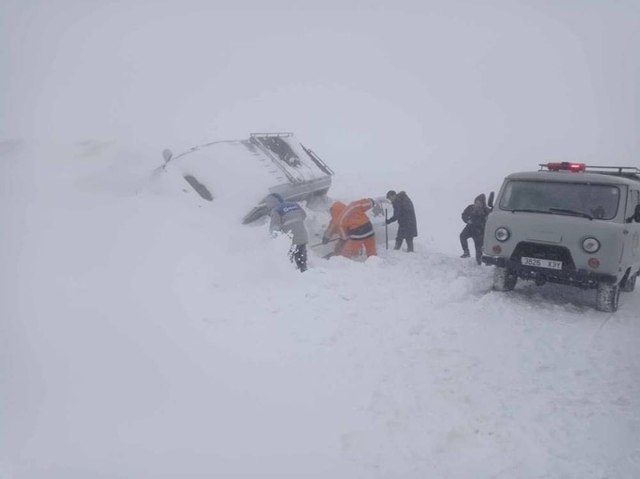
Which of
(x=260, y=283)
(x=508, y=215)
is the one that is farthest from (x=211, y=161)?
(x=508, y=215)

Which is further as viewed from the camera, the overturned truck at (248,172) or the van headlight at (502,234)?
the overturned truck at (248,172)

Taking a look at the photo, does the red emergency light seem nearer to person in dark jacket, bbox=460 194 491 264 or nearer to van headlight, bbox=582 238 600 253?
van headlight, bbox=582 238 600 253

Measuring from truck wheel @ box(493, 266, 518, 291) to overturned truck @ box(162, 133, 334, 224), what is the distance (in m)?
3.88

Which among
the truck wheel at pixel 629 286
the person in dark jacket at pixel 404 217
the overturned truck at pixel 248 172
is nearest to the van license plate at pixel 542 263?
the truck wheel at pixel 629 286

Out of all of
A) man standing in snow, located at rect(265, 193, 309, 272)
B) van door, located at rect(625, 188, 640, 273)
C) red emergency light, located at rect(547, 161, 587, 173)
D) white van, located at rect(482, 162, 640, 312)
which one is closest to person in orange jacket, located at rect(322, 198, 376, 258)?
man standing in snow, located at rect(265, 193, 309, 272)

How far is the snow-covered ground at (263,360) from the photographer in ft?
11.5

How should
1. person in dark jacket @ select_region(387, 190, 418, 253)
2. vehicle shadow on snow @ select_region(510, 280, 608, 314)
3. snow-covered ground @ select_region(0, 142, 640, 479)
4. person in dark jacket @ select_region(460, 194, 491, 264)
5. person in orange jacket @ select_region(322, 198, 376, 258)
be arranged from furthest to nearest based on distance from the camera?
person in dark jacket @ select_region(387, 190, 418, 253) < person in dark jacket @ select_region(460, 194, 491, 264) < person in orange jacket @ select_region(322, 198, 376, 258) < vehicle shadow on snow @ select_region(510, 280, 608, 314) < snow-covered ground @ select_region(0, 142, 640, 479)

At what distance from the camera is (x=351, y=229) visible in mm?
8758

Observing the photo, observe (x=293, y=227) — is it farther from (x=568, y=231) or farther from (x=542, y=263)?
(x=568, y=231)

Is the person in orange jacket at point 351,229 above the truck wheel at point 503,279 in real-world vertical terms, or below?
above

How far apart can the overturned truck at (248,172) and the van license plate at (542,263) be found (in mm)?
4195

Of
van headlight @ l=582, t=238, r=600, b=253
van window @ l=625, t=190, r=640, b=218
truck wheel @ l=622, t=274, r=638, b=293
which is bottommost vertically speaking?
truck wheel @ l=622, t=274, r=638, b=293

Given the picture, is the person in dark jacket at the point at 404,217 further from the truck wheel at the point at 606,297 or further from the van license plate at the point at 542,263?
the truck wheel at the point at 606,297

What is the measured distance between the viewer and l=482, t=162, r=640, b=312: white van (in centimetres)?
623
